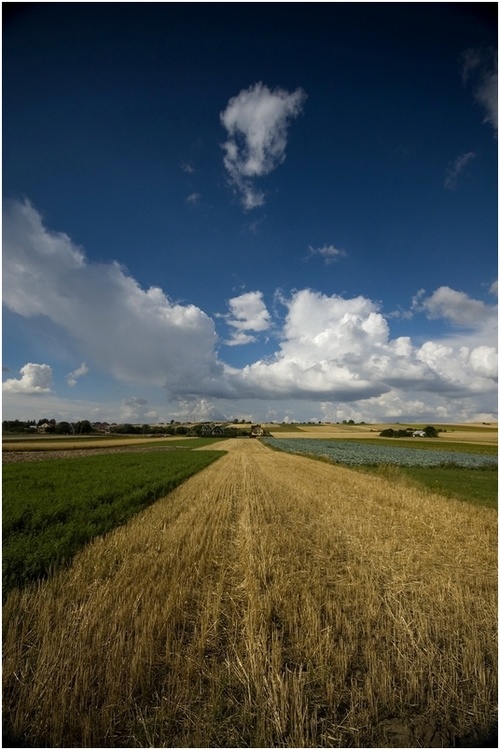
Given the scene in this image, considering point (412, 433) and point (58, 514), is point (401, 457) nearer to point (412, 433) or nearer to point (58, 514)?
point (58, 514)

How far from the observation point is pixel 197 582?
7.30m

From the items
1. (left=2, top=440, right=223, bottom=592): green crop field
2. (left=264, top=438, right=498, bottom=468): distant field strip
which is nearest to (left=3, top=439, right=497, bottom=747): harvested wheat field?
(left=2, top=440, right=223, bottom=592): green crop field

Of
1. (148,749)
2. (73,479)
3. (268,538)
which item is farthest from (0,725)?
(73,479)

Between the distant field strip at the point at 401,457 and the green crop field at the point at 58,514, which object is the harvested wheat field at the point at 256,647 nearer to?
the green crop field at the point at 58,514

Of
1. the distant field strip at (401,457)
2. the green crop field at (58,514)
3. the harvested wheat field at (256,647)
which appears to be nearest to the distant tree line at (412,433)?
the distant field strip at (401,457)

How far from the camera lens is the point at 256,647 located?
484 cm

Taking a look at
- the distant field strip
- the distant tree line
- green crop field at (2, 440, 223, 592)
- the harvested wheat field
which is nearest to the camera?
the harvested wheat field

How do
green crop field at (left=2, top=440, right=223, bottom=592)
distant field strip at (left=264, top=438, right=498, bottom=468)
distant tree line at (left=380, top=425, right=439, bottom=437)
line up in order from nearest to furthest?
green crop field at (left=2, top=440, right=223, bottom=592), distant field strip at (left=264, top=438, right=498, bottom=468), distant tree line at (left=380, top=425, right=439, bottom=437)

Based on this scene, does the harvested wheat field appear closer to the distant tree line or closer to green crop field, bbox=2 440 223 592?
green crop field, bbox=2 440 223 592

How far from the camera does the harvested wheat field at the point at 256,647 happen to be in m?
3.73

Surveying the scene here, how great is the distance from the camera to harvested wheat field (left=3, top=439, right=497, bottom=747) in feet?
12.2

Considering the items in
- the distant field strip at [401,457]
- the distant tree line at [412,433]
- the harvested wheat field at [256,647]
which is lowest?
the distant tree line at [412,433]

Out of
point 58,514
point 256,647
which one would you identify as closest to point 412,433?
point 58,514

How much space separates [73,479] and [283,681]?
20621mm
